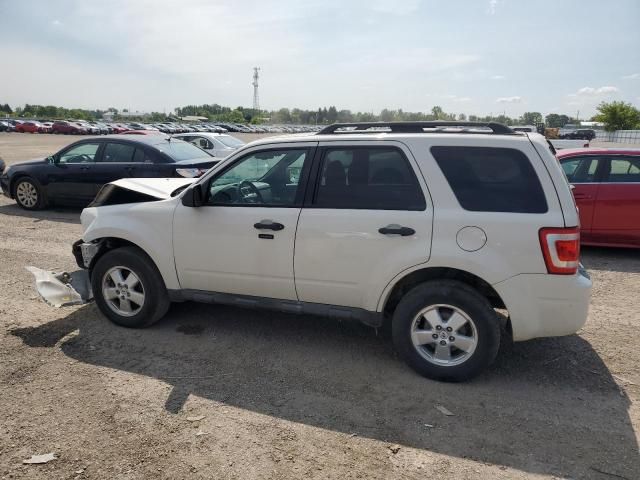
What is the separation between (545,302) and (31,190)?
402 inches

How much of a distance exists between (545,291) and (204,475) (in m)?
2.51

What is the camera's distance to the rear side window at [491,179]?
3391 millimetres

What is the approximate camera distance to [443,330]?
11.8 ft

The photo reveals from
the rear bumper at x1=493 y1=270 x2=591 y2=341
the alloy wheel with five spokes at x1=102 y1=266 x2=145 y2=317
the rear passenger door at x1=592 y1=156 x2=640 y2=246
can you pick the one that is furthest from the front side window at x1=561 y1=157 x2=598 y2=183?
the alloy wheel with five spokes at x1=102 y1=266 x2=145 y2=317

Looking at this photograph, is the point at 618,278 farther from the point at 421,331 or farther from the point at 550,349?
the point at 421,331

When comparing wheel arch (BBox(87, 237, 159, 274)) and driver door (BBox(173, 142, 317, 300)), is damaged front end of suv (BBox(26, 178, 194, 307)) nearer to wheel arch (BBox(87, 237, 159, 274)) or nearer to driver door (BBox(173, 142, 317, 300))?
wheel arch (BBox(87, 237, 159, 274))

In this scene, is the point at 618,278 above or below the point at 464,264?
below

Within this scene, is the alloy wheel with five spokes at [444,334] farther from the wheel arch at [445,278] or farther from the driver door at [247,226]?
the driver door at [247,226]

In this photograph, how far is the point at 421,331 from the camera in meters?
3.68

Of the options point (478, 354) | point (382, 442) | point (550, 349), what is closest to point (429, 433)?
point (382, 442)

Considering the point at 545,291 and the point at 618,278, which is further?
the point at 618,278

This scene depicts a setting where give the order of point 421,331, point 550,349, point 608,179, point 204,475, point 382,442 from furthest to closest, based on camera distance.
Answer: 1. point 608,179
2. point 550,349
3. point 421,331
4. point 382,442
5. point 204,475

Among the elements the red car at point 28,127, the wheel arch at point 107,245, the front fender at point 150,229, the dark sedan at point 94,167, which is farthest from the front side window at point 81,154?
the red car at point 28,127

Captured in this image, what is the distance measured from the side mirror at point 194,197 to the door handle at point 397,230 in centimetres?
160
